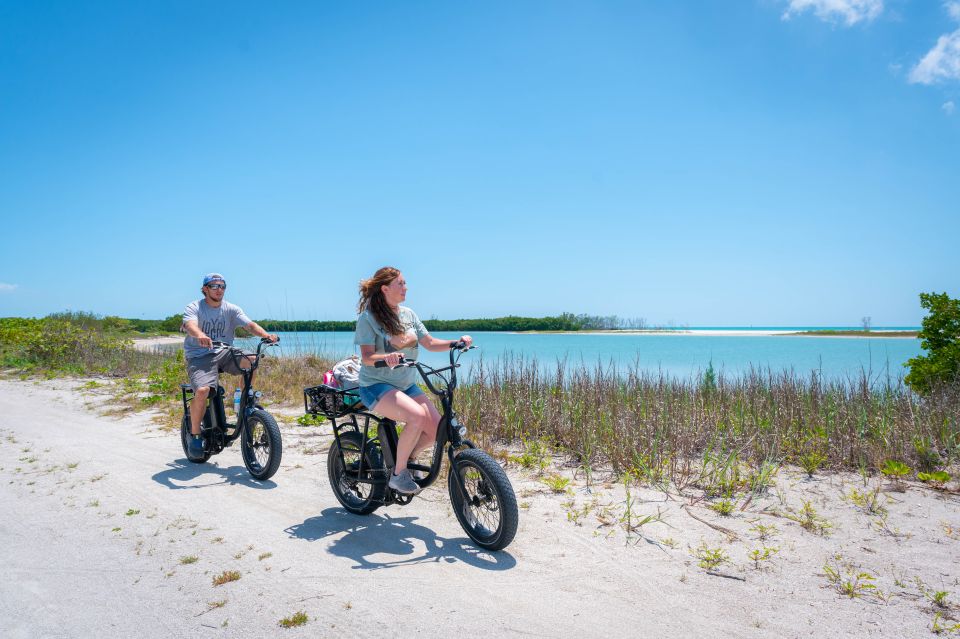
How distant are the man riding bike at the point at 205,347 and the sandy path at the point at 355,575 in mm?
838

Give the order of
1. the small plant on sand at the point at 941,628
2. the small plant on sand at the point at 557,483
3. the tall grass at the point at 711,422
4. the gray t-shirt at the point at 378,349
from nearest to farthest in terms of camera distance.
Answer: the small plant on sand at the point at 941,628
the gray t-shirt at the point at 378,349
the small plant on sand at the point at 557,483
the tall grass at the point at 711,422

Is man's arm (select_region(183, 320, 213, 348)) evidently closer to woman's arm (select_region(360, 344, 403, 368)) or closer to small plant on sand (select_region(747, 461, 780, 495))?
woman's arm (select_region(360, 344, 403, 368))

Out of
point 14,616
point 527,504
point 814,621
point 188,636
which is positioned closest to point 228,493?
point 14,616

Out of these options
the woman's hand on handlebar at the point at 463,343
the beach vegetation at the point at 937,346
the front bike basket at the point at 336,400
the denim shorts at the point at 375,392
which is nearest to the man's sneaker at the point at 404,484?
the denim shorts at the point at 375,392

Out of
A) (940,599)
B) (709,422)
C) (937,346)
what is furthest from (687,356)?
(940,599)

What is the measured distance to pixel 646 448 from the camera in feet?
17.4

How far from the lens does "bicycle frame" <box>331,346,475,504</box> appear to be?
3.48 metres

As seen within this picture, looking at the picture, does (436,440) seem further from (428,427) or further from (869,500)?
(869,500)

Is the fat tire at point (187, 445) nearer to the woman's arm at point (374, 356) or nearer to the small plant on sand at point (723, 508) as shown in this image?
the woman's arm at point (374, 356)

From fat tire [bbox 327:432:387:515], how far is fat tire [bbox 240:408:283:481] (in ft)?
3.10

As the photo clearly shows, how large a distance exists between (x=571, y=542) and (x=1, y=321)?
78.1 ft

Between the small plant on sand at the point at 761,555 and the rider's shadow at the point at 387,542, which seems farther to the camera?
the rider's shadow at the point at 387,542

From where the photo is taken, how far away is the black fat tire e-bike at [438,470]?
3295 millimetres

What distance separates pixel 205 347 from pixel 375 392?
107 inches
